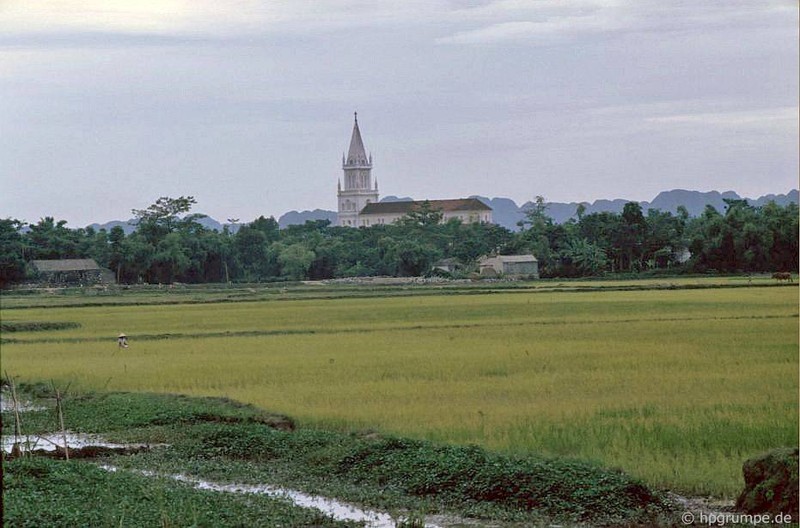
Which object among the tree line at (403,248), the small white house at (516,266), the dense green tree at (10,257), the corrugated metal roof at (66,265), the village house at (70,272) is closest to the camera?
the dense green tree at (10,257)

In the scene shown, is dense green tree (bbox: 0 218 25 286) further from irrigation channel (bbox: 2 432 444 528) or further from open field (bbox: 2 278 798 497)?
irrigation channel (bbox: 2 432 444 528)

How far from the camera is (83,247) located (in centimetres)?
7369

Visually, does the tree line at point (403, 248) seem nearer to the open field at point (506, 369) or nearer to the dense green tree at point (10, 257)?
the dense green tree at point (10, 257)

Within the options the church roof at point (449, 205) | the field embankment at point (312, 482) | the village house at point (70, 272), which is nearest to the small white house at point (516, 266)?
the village house at point (70, 272)

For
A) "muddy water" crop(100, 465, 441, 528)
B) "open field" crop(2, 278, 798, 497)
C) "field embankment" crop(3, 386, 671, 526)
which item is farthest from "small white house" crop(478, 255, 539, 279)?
"muddy water" crop(100, 465, 441, 528)

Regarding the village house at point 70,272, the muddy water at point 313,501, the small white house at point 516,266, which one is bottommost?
the muddy water at point 313,501

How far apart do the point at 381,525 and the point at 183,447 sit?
14.4ft

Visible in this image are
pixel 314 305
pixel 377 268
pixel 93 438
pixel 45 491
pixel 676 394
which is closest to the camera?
pixel 45 491

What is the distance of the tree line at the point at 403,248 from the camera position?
6588cm

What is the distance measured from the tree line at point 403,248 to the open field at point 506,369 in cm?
2615

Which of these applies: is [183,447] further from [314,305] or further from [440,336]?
[314,305]

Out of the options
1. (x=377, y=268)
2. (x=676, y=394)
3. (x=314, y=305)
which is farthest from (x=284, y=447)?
(x=377, y=268)

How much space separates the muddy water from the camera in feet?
32.8

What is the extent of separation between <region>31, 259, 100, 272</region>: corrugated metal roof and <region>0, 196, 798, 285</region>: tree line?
2.43ft
